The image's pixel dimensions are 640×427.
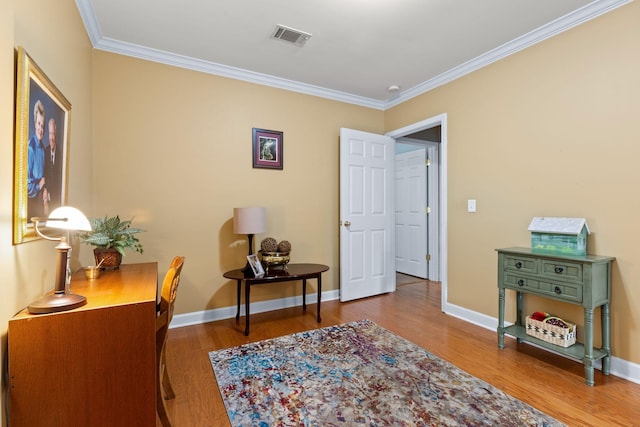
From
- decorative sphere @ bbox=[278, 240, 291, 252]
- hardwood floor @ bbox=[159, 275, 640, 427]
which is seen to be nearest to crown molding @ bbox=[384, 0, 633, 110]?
decorative sphere @ bbox=[278, 240, 291, 252]

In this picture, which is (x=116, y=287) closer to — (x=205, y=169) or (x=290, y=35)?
(x=205, y=169)

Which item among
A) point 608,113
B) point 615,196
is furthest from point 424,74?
point 615,196

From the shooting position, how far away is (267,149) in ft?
11.1

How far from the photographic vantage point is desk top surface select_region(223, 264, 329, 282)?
9.19 ft

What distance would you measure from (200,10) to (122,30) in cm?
76

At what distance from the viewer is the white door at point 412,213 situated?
4.97 meters

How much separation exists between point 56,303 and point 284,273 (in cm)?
196

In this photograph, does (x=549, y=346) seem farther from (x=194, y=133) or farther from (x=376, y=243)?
(x=194, y=133)

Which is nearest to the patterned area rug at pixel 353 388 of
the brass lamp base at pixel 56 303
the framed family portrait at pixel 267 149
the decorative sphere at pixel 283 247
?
the decorative sphere at pixel 283 247

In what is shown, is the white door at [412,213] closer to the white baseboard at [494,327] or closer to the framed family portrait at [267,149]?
the white baseboard at [494,327]

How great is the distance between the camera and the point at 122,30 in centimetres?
247

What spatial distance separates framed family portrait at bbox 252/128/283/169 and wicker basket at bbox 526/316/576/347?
2.76 m

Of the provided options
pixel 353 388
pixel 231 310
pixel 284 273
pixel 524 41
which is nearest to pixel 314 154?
pixel 284 273

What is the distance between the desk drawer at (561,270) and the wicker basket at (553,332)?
0.38 m
